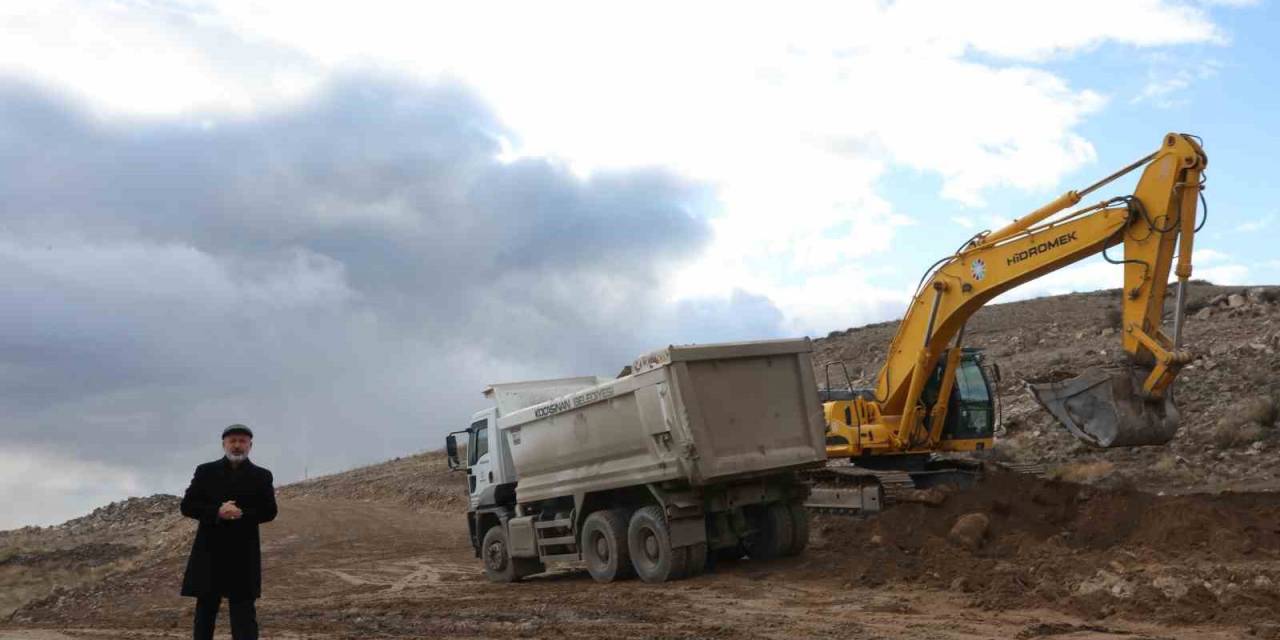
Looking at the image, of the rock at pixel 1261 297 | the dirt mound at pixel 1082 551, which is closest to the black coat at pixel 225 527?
the dirt mound at pixel 1082 551

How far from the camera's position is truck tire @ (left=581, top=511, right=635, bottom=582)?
16281 millimetres

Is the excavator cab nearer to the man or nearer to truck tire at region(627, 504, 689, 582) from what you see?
truck tire at region(627, 504, 689, 582)

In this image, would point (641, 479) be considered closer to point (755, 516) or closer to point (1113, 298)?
point (755, 516)

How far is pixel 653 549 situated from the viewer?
52.5 ft

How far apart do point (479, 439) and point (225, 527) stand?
449 inches

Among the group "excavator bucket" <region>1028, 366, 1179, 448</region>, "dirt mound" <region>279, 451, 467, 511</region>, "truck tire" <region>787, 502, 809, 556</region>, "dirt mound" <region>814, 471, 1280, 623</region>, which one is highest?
"dirt mound" <region>279, 451, 467, 511</region>

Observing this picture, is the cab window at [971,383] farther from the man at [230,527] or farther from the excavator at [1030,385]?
the man at [230,527]

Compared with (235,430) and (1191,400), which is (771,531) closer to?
(235,430)

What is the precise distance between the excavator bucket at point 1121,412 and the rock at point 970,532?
1859 millimetres

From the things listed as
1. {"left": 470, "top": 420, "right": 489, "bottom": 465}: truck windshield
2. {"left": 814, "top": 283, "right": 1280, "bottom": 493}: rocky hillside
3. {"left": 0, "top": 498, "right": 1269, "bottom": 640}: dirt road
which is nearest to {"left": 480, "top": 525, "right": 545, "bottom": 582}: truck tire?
{"left": 0, "top": 498, "right": 1269, "bottom": 640}: dirt road

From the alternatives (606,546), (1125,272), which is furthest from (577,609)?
(1125,272)

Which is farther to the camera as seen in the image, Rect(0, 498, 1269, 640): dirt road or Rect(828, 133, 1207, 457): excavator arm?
Rect(828, 133, 1207, 457): excavator arm

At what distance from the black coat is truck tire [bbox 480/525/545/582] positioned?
33.2 feet

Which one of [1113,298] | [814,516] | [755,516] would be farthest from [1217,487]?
[1113,298]
